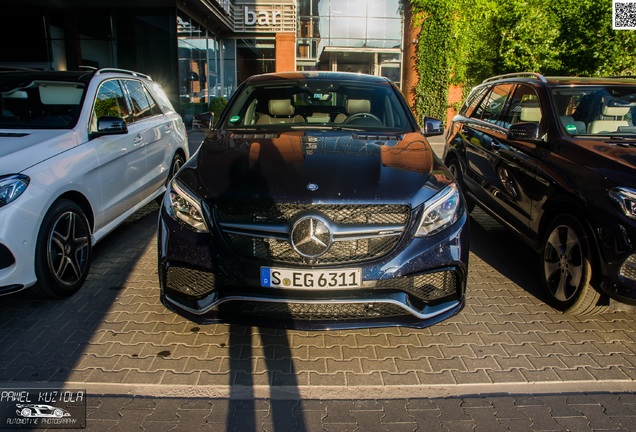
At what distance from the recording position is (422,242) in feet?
9.43

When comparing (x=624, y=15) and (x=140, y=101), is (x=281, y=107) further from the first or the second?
(x=624, y=15)

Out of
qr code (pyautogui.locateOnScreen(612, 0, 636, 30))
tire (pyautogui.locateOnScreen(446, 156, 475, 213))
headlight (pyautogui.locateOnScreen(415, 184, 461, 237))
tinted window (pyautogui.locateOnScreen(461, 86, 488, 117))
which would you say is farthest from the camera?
qr code (pyautogui.locateOnScreen(612, 0, 636, 30))

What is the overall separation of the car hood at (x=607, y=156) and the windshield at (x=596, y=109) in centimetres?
33

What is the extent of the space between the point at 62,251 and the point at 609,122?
466 cm

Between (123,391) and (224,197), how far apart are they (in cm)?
122

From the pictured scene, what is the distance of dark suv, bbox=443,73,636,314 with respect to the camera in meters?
3.21

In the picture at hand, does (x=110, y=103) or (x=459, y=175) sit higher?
(x=110, y=103)

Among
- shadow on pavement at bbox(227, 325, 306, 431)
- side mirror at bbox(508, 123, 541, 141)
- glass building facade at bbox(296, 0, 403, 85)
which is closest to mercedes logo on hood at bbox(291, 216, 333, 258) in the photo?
shadow on pavement at bbox(227, 325, 306, 431)

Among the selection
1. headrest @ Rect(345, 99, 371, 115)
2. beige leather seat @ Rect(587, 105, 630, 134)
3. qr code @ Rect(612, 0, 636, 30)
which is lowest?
beige leather seat @ Rect(587, 105, 630, 134)

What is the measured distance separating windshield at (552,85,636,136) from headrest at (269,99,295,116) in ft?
7.80

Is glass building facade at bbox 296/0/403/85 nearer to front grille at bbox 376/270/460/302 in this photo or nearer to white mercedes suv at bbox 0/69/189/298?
white mercedes suv at bbox 0/69/189/298

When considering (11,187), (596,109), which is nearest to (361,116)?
(596,109)

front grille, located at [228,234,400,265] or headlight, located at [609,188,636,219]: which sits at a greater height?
headlight, located at [609,188,636,219]

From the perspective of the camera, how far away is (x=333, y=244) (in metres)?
2.82
